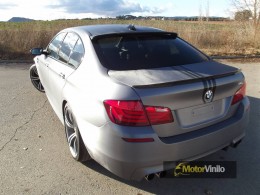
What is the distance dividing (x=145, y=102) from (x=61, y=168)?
5.07 feet

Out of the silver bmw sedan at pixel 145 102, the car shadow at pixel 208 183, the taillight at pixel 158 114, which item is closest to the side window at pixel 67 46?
the silver bmw sedan at pixel 145 102

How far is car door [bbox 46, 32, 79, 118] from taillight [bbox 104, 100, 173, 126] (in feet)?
3.79

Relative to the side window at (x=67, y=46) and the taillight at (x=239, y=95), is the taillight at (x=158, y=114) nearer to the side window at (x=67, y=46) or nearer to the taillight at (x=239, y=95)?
the taillight at (x=239, y=95)

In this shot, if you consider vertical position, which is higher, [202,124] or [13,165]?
[202,124]

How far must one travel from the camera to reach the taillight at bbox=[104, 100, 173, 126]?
92.4 inches

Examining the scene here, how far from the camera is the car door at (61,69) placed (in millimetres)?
3544

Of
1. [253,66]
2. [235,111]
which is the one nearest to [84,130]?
[235,111]

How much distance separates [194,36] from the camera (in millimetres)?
12781

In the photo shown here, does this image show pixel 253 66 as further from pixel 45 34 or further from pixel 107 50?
pixel 45 34

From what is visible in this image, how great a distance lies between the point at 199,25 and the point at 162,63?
11.8 meters

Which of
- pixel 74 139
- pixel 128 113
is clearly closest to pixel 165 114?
pixel 128 113

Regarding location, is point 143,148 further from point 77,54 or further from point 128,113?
point 77,54

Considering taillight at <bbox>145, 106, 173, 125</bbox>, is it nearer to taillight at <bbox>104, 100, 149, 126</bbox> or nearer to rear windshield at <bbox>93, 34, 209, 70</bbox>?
taillight at <bbox>104, 100, 149, 126</bbox>

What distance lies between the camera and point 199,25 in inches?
549
